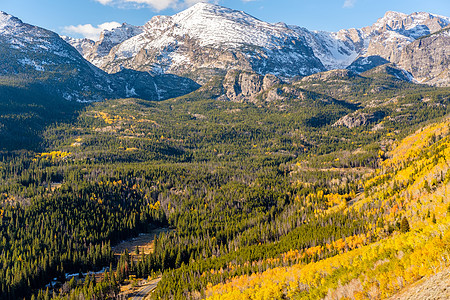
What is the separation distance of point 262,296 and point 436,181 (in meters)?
95.9

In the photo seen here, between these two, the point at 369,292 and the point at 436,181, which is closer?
the point at 369,292

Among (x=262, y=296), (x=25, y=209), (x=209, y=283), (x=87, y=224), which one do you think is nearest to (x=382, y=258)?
(x=262, y=296)

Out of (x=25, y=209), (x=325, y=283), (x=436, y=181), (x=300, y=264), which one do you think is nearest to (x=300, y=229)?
(x=300, y=264)

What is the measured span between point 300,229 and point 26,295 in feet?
416

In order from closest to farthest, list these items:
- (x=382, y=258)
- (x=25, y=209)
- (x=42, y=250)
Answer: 1. (x=382, y=258)
2. (x=42, y=250)
3. (x=25, y=209)

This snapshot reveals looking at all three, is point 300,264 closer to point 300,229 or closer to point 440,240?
point 300,229

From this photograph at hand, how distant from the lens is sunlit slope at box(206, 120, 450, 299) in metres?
40.1

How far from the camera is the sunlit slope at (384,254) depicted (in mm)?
40062

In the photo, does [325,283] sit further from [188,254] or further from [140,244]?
[140,244]

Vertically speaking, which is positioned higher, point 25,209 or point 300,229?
point 25,209

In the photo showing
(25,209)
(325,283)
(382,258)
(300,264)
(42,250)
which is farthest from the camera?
(25,209)

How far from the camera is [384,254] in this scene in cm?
5812

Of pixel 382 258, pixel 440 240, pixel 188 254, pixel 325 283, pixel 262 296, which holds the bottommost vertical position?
pixel 188 254

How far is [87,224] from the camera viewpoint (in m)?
181
